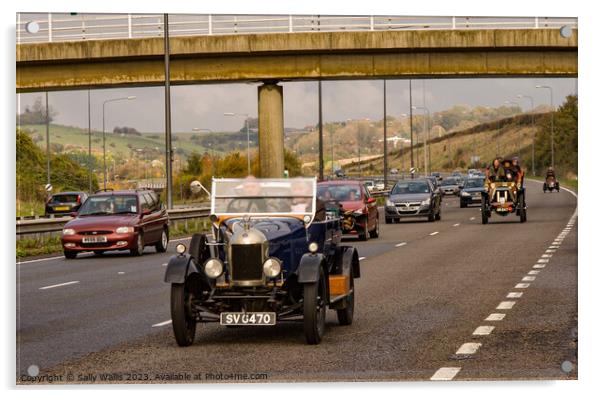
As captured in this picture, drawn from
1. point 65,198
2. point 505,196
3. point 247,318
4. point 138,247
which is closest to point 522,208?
point 505,196

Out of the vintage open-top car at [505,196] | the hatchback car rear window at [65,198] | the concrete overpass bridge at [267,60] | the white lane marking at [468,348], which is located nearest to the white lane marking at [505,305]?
the concrete overpass bridge at [267,60]

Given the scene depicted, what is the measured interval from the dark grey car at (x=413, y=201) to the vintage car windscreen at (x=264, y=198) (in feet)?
113

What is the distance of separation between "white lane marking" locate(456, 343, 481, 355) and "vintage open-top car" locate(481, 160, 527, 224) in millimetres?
28101

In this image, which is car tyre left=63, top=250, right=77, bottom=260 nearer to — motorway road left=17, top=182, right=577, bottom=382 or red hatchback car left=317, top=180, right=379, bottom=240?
motorway road left=17, top=182, right=577, bottom=382

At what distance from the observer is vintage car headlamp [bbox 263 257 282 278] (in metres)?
12.6

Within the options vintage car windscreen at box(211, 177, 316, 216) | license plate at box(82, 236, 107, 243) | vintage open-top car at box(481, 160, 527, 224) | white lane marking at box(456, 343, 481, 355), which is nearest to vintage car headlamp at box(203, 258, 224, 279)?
vintage car windscreen at box(211, 177, 316, 216)

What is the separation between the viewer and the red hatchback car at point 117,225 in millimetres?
30547

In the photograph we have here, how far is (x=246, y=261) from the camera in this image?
41.7ft

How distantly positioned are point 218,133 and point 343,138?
173 centimetres

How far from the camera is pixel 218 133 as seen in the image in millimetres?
12047

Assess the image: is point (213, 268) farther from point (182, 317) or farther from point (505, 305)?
point (505, 305)

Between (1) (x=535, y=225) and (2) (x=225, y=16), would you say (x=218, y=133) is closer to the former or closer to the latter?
(2) (x=225, y=16)

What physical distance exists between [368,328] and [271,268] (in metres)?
2.08

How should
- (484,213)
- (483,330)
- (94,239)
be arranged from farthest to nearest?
(484,213), (94,239), (483,330)
